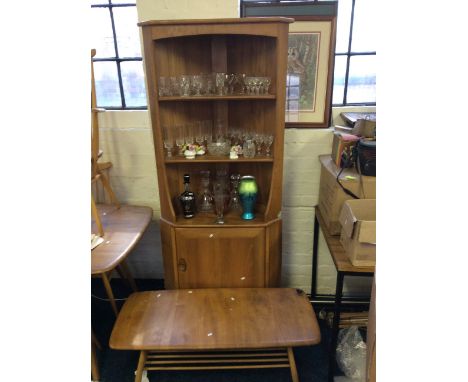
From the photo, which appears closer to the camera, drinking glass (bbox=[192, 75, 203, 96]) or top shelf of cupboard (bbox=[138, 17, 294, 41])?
top shelf of cupboard (bbox=[138, 17, 294, 41])

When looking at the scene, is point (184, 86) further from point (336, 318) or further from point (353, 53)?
point (336, 318)

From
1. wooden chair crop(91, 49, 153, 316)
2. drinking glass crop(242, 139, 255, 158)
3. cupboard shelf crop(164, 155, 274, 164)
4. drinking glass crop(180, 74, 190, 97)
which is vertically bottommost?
wooden chair crop(91, 49, 153, 316)

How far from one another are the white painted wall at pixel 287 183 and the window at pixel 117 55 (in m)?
0.15

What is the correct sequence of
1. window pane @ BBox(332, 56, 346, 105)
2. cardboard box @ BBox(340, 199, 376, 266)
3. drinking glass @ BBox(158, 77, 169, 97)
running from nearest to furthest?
cardboard box @ BBox(340, 199, 376, 266)
drinking glass @ BBox(158, 77, 169, 97)
window pane @ BBox(332, 56, 346, 105)

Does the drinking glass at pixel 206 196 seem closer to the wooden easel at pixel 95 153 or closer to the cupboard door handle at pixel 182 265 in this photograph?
the cupboard door handle at pixel 182 265

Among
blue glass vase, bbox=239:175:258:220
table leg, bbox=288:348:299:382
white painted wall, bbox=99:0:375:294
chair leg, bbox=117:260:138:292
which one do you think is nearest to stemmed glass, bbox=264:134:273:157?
blue glass vase, bbox=239:175:258:220

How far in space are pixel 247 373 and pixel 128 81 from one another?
1872 mm

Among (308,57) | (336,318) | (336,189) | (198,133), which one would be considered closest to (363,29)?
(308,57)

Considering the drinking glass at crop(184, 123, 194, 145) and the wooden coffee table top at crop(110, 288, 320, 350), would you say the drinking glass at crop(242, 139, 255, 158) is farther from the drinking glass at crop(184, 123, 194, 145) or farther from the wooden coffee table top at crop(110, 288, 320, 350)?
the wooden coffee table top at crop(110, 288, 320, 350)

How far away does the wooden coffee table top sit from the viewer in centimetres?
142

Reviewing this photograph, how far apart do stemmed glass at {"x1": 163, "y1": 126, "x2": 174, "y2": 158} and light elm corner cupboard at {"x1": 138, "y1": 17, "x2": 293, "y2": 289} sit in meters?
0.01

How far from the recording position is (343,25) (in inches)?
74.8
